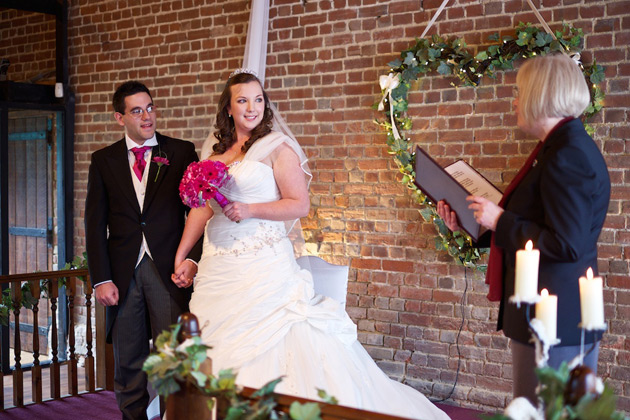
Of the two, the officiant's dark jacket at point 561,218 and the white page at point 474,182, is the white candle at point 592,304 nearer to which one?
the officiant's dark jacket at point 561,218

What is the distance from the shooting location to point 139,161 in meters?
3.54

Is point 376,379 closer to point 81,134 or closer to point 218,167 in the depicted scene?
point 218,167

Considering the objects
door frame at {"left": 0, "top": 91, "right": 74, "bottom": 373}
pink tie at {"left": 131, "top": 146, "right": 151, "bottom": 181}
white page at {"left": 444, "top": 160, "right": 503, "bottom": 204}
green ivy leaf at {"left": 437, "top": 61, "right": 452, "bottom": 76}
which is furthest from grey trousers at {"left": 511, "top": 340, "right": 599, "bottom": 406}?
door frame at {"left": 0, "top": 91, "right": 74, "bottom": 373}

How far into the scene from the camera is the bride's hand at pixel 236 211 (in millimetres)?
3129

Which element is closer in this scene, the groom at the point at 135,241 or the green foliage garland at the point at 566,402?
the green foliage garland at the point at 566,402

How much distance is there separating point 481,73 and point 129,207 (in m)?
2.12

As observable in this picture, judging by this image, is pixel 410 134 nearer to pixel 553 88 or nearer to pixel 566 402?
A: pixel 553 88

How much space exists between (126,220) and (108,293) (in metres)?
0.36

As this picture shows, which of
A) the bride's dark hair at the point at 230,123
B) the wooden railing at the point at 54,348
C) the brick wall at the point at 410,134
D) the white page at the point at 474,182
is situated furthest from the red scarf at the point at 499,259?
the wooden railing at the point at 54,348

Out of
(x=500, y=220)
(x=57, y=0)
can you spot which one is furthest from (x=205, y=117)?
(x=500, y=220)

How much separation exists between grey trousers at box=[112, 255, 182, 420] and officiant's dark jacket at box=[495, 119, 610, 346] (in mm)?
1837

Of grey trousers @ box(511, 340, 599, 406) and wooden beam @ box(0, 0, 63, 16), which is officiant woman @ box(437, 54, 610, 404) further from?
wooden beam @ box(0, 0, 63, 16)

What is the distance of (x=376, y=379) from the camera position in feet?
11.3

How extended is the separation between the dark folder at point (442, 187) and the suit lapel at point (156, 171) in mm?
1559
